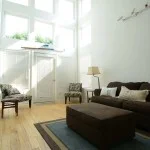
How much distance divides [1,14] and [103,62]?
4082mm

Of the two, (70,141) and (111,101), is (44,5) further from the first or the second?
(70,141)

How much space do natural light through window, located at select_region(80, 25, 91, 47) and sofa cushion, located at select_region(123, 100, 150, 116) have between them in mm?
3933

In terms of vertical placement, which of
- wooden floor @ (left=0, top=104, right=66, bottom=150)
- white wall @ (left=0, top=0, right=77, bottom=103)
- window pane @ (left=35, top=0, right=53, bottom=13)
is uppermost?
window pane @ (left=35, top=0, right=53, bottom=13)

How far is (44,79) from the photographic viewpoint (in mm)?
6348

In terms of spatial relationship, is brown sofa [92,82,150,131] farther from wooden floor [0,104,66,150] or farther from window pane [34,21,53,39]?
window pane [34,21,53,39]

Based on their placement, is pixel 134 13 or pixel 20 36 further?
pixel 20 36

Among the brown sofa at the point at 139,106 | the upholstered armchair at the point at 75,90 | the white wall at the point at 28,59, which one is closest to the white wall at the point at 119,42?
the brown sofa at the point at 139,106

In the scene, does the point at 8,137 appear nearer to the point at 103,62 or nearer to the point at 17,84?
the point at 17,84

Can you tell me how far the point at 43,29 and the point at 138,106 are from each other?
5.11 m

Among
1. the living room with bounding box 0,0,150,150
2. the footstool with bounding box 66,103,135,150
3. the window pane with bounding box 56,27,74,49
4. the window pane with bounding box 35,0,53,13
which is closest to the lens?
the footstool with bounding box 66,103,135,150

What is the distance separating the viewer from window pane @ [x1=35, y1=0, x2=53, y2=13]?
6443mm

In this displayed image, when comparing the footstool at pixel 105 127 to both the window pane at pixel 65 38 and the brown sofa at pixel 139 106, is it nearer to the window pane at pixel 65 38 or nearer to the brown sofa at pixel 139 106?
the brown sofa at pixel 139 106

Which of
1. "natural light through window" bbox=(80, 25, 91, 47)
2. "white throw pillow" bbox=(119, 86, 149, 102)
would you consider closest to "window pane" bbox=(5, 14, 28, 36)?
"natural light through window" bbox=(80, 25, 91, 47)

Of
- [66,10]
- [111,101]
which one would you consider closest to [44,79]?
[66,10]
